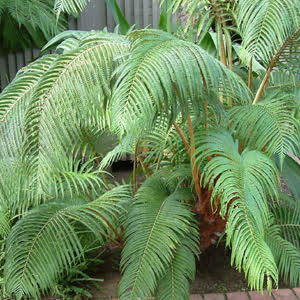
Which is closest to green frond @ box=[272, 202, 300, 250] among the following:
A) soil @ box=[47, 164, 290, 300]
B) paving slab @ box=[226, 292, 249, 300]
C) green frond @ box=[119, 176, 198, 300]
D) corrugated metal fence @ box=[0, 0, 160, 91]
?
soil @ box=[47, 164, 290, 300]

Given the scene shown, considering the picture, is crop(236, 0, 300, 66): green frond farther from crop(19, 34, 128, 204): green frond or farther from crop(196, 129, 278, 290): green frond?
crop(19, 34, 128, 204): green frond

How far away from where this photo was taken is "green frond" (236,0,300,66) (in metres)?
1.97

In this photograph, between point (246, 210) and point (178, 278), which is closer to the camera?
point (246, 210)

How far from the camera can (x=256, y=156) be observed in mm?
1892

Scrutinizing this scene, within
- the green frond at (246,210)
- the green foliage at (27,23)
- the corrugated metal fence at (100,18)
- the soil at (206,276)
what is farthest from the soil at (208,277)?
the corrugated metal fence at (100,18)

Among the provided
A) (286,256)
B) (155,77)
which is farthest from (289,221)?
(155,77)

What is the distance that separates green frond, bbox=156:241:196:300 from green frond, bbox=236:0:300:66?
1052 mm

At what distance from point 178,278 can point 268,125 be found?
0.86 metres

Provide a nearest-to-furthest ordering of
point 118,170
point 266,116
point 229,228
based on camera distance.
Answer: point 229,228 < point 266,116 < point 118,170

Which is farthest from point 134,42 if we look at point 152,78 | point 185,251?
point 185,251

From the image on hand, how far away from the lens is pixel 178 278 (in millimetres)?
1920

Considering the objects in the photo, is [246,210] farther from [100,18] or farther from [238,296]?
[100,18]

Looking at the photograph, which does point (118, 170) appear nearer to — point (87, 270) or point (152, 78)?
point (87, 270)

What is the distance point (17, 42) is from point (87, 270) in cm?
229
